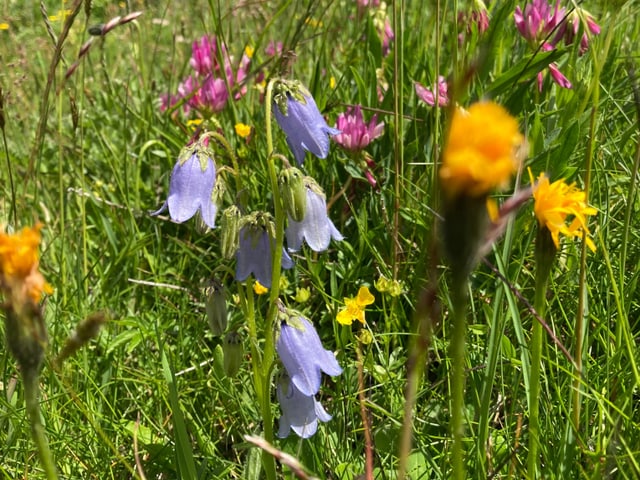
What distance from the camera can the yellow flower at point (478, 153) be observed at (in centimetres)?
59

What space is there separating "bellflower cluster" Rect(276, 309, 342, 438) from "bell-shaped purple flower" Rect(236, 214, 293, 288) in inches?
4.8

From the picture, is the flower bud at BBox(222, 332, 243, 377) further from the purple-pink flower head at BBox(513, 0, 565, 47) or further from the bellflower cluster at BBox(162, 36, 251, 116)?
the purple-pink flower head at BBox(513, 0, 565, 47)

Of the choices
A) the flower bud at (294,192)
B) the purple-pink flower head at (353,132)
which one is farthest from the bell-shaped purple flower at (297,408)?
the purple-pink flower head at (353,132)

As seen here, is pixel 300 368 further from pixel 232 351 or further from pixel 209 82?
pixel 209 82

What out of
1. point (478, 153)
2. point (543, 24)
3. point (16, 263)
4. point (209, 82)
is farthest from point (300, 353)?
point (209, 82)

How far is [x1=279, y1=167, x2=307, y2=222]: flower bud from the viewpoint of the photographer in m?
1.33

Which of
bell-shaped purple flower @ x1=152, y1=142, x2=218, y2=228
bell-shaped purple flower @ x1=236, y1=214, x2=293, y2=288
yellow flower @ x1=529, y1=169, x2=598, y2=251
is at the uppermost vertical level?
yellow flower @ x1=529, y1=169, x2=598, y2=251

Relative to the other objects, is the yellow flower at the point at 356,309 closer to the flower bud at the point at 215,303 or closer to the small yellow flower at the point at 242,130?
the flower bud at the point at 215,303

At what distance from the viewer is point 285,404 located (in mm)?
1470

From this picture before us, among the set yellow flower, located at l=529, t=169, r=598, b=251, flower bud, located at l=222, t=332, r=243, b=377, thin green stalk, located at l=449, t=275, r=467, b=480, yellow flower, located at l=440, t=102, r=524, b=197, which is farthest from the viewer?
flower bud, located at l=222, t=332, r=243, b=377

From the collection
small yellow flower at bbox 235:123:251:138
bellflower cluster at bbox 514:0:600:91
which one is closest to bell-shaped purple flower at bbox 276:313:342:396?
small yellow flower at bbox 235:123:251:138

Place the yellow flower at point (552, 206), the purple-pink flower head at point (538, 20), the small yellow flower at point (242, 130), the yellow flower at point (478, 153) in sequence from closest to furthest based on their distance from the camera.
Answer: the yellow flower at point (478, 153), the yellow flower at point (552, 206), the purple-pink flower head at point (538, 20), the small yellow flower at point (242, 130)

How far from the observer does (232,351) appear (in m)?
1.43

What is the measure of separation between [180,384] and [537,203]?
3.69 feet
